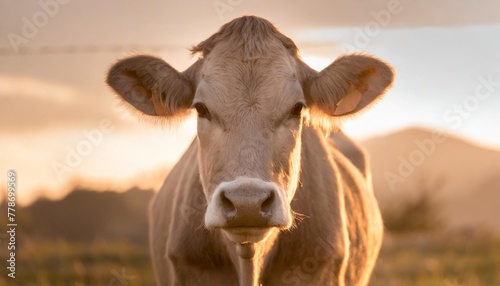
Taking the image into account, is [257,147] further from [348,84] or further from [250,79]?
[348,84]

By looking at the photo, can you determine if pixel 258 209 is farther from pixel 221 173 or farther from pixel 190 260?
pixel 190 260

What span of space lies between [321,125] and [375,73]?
1.65 feet

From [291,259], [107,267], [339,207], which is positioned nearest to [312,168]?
[339,207]

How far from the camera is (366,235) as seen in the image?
7012 millimetres

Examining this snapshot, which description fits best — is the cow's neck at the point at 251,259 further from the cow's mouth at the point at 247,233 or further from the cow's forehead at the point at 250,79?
the cow's forehead at the point at 250,79

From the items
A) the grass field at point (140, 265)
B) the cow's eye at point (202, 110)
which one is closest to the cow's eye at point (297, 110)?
the cow's eye at point (202, 110)

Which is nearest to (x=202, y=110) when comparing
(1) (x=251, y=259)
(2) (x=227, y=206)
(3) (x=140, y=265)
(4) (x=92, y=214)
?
(2) (x=227, y=206)

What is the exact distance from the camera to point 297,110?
526 cm

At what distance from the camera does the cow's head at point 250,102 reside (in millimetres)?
4633

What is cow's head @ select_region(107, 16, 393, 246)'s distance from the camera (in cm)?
463

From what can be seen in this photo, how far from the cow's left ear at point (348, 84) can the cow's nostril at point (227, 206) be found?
49.9 inches

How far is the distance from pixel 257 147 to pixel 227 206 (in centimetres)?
46

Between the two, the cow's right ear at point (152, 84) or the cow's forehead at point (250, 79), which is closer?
the cow's forehead at point (250, 79)

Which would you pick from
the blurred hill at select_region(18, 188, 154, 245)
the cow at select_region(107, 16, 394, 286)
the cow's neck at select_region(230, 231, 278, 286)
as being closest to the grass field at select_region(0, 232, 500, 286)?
the cow at select_region(107, 16, 394, 286)
